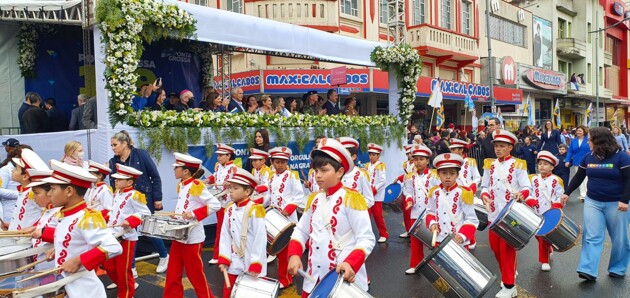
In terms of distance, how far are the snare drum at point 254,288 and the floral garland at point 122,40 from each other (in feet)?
16.8

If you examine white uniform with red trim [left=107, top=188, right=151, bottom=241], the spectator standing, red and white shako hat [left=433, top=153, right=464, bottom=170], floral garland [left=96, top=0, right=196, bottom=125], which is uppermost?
floral garland [left=96, top=0, right=196, bottom=125]

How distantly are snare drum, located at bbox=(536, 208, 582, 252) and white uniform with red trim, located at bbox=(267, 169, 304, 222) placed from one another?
3.20m

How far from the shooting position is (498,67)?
110 ft

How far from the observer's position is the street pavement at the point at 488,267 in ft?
21.7

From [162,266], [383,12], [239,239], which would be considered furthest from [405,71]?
[383,12]

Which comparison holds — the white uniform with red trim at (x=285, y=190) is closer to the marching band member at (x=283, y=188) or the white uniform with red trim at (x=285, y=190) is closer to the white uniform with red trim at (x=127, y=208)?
the marching band member at (x=283, y=188)

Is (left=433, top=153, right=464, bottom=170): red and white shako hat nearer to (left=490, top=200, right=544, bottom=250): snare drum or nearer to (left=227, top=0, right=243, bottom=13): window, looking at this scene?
(left=490, top=200, right=544, bottom=250): snare drum

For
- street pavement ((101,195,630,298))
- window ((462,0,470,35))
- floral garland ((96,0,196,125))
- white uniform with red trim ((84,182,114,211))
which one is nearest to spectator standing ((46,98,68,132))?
floral garland ((96,0,196,125))

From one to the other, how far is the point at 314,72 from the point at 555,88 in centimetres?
2529

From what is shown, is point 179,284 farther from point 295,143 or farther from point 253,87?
point 253,87

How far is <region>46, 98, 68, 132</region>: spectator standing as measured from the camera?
36.9ft

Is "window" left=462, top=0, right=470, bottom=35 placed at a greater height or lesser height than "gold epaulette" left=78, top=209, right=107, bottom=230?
greater

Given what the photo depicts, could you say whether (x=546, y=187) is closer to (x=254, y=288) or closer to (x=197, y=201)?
A: (x=197, y=201)

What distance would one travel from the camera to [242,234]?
5.13 metres
